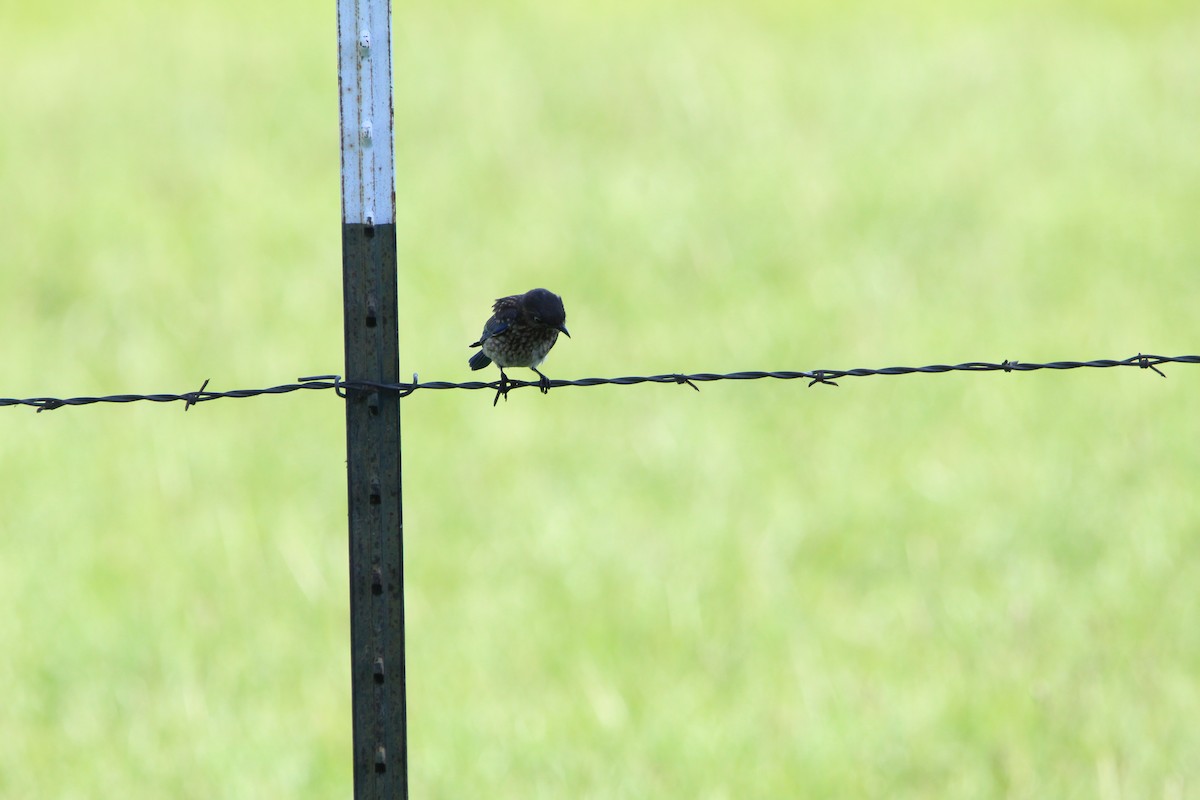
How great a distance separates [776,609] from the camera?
8.05 metres

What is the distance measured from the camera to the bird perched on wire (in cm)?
561

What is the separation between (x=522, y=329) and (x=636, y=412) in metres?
4.98

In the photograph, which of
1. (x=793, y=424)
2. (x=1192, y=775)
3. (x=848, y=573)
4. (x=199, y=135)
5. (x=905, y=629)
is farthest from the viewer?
(x=199, y=135)

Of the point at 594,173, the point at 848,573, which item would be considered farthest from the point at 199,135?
the point at 848,573

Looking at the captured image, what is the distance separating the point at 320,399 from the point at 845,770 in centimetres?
581

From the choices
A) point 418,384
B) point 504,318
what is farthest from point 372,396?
point 504,318

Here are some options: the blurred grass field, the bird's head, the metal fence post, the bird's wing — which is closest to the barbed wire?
the metal fence post

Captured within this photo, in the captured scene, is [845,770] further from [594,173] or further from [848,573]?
[594,173]

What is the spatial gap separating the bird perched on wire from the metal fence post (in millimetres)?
1673

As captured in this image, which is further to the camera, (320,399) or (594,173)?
(594,173)

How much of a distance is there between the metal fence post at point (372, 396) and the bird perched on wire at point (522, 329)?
1673 millimetres

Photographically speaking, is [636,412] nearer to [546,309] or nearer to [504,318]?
[504,318]

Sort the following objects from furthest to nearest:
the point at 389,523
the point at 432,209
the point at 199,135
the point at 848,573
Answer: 1. the point at 199,135
2. the point at 432,209
3. the point at 848,573
4. the point at 389,523

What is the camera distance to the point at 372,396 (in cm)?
389
